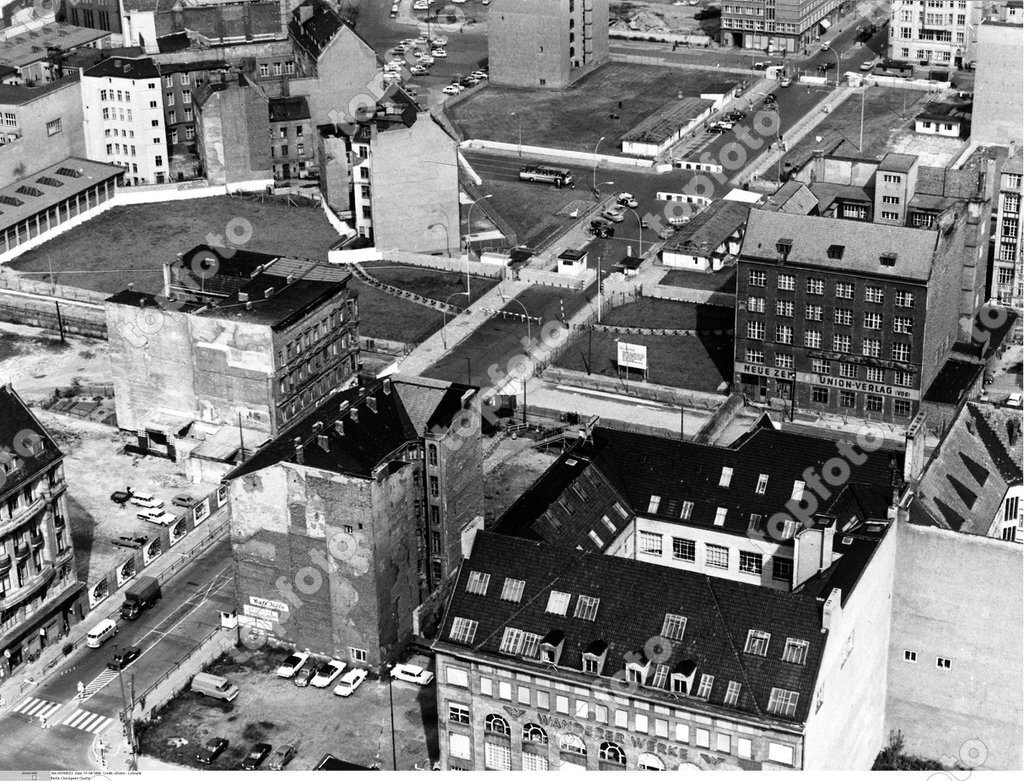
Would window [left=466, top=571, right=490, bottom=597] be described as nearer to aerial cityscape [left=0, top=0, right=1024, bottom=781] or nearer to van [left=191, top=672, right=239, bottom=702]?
aerial cityscape [left=0, top=0, right=1024, bottom=781]

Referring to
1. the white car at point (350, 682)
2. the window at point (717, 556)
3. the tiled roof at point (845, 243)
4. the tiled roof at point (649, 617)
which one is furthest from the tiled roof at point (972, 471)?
the white car at point (350, 682)

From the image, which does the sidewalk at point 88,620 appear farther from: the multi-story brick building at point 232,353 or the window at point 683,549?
the window at point 683,549

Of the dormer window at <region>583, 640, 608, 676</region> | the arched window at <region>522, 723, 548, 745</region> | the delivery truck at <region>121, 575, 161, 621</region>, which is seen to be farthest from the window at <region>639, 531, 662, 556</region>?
the delivery truck at <region>121, 575, 161, 621</region>

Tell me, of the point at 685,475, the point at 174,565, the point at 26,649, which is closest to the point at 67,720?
the point at 26,649

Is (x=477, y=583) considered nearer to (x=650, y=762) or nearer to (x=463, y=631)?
(x=463, y=631)

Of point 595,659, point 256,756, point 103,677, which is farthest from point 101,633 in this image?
point 595,659

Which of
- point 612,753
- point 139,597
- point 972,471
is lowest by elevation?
point 139,597
